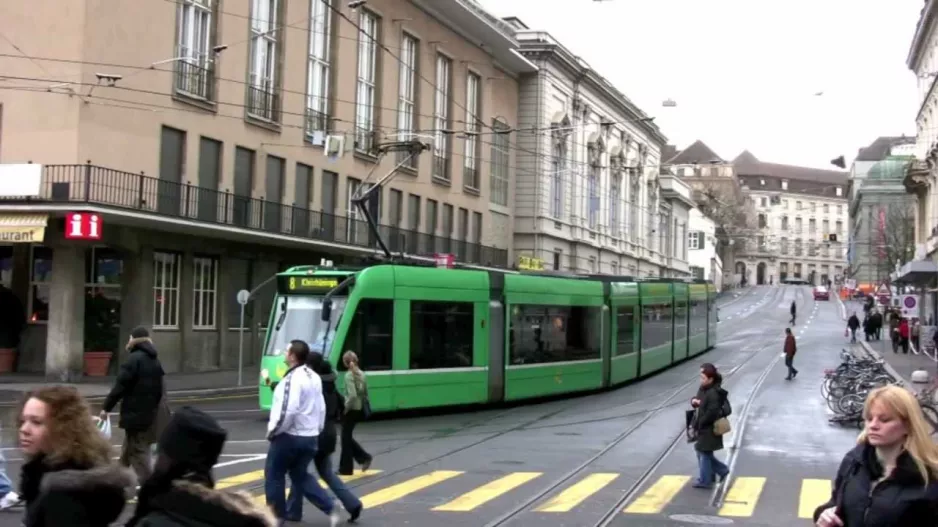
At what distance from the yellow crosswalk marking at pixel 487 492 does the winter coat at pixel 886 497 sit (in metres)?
7.29

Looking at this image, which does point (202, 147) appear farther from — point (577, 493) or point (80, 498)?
point (80, 498)

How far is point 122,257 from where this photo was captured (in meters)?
32.1

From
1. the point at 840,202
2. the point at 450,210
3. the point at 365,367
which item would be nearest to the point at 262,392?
the point at 365,367

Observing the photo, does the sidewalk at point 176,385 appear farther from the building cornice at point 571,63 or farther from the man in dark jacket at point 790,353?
the building cornice at point 571,63

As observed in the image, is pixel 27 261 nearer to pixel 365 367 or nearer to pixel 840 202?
pixel 365 367

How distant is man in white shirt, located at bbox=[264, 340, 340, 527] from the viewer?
964 cm

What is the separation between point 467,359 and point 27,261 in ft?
50.2

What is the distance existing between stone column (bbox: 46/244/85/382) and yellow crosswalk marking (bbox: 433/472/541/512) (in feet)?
60.7

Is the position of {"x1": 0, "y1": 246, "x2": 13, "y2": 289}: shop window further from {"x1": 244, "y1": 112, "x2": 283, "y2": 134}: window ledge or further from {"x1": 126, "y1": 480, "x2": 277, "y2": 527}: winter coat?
{"x1": 126, "y1": 480, "x2": 277, "y2": 527}: winter coat

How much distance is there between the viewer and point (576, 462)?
1619 centimetres

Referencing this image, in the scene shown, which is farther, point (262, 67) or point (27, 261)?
point (262, 67)

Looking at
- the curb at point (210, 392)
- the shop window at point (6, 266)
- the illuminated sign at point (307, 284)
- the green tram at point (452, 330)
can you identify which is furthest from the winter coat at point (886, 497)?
Answer: the shop window at point (6, 266)

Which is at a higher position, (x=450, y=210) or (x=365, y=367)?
(x=450, y=210)

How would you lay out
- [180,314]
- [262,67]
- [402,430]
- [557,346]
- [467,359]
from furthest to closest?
[262,67] < [180,314] < [557,346] < [467,359] < [402,430]
